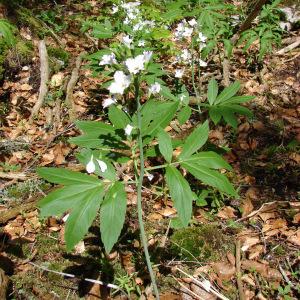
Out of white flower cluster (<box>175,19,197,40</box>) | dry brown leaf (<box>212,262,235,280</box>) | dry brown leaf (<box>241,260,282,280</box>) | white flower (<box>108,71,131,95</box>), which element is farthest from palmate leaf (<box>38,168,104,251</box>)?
white flower cluster (<box>175,19,197,40</box>)

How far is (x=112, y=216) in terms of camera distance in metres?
1.54

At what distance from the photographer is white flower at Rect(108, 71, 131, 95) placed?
5.28 feet

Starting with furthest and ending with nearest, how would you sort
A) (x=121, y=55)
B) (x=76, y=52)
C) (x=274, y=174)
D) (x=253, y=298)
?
(x=76, y=52)
(x=274, y=174)
(x=253, y=298)
(x=121, y=55)

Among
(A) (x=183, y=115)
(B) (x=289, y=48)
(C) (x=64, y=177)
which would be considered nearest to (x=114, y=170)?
(C) (x=64, y=177)

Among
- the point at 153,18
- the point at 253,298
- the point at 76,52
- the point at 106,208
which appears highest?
the point at 153,18

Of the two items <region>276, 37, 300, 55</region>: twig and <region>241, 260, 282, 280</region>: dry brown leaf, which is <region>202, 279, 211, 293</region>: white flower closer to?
<region>241, 260, 282, 280</region>: dry brown leaf

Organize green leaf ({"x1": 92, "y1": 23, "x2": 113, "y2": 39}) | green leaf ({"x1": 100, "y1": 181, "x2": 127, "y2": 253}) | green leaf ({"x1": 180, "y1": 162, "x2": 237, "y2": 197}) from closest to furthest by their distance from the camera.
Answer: green leaf ({"x1": 100, "y1": 181, "x2": 127, "y2": 253}), green leaf ({"x1": 180, "y1": 162, "x2": 237, "y2": 197}), green leaf ({"x1": 92, "y1": 23, "x2": 113, "y2": 39})

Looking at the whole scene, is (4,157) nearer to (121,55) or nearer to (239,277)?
(121,55)

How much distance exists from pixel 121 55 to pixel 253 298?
1.57m

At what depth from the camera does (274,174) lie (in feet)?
9.66

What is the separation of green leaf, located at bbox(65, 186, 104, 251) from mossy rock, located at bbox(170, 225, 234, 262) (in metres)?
1.00

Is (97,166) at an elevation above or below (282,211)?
above

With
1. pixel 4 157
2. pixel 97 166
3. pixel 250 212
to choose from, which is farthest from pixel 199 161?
pixel 4 157

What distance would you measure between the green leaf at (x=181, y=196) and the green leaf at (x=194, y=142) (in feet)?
0.66
